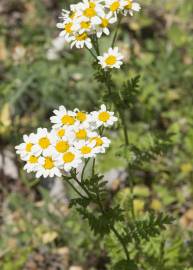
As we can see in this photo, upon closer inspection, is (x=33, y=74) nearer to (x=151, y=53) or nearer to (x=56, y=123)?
(x=151, y=53)

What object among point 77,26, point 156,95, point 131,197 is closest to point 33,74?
point 156,95

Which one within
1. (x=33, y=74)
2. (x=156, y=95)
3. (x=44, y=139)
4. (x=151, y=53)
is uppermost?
(x=151, y=53)

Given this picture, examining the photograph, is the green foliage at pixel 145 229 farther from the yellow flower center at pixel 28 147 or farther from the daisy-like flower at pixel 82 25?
the daisy-like flower at pixel 82 25

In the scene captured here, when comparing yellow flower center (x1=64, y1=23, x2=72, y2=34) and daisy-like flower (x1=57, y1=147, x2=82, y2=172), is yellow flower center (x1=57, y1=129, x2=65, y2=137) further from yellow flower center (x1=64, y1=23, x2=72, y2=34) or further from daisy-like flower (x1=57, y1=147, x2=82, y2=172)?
yellow flower center (x1=64, y1=23, x2=72, y2=34)

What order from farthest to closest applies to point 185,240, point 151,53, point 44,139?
1. point 151,53
2. point 185,240
3. point 44,139

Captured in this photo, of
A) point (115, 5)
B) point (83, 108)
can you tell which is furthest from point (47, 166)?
point (83, 108)

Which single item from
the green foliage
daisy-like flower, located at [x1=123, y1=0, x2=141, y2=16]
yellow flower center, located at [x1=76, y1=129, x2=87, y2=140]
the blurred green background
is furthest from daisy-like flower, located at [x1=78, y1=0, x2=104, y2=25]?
the green foliage

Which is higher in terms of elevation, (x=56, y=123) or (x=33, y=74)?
(x=33, y=74)

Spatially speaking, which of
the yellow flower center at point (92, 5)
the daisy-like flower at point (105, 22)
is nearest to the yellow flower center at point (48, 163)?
the daisy-like flower at point (105, 22)
